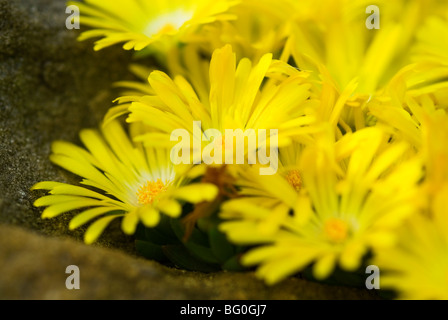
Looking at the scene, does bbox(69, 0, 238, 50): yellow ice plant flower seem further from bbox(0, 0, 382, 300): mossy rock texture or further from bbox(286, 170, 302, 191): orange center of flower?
bbox(286, 170, 302, 191): orange center of flower

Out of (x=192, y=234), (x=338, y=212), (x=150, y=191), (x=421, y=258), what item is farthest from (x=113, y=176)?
(x=421, y=258)

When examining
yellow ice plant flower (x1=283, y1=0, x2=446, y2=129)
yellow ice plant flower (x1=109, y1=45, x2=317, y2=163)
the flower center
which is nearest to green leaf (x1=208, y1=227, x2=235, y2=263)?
yellow ice plant flower (x1=109, y1=45, x2=317, y2=163)

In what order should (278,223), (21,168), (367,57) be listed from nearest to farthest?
1. (278,223)
2. (21,168)
3. (367,57)

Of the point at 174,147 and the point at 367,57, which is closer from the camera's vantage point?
the point at 174,147

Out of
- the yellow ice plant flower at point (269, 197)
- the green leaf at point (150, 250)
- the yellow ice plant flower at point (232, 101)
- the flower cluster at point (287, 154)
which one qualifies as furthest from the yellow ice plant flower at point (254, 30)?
the green leaf at point (150, 250)

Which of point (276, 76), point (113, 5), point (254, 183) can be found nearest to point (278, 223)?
point (254, 183)

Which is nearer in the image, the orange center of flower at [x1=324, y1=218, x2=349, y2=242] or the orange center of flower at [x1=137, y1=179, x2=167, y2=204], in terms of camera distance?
the orange center of flower at [x1=324, y1=218, x2=349, y2=242]

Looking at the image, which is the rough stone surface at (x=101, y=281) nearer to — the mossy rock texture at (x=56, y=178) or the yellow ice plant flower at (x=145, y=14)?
the mossy rock texture at (x=56, y=178)

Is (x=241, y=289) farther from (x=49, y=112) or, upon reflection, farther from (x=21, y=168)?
(x=49, y=112)
